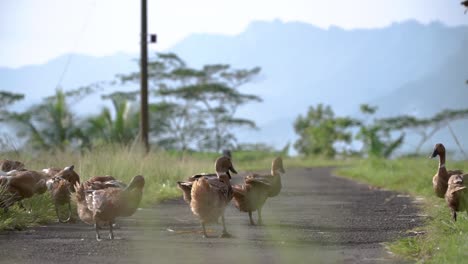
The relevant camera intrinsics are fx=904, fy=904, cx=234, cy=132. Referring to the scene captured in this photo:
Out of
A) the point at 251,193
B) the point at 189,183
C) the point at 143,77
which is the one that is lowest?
the point at 251,193

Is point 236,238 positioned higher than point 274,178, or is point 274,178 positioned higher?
point 274,178

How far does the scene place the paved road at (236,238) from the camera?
9.08 metres

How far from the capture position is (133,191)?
428 inches

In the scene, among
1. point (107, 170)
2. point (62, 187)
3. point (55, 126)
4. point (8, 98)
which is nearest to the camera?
point (62, 187)

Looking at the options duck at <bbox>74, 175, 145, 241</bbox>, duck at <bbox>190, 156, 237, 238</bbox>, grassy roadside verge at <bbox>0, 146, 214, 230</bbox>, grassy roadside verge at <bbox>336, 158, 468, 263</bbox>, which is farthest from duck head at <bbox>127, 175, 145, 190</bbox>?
grassy roadside verge at <bbox>336, 158, 468, 263</bbox>

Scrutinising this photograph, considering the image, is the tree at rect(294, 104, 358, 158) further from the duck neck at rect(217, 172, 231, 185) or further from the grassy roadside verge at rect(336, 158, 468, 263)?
the duck neck at rect(217, 172, 231, 185)

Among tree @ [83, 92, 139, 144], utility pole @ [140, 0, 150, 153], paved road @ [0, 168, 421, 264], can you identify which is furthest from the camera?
tree @ [83, 92, 139, 144]

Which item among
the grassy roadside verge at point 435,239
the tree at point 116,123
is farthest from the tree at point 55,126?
the grassy roadside verge at point 435,239

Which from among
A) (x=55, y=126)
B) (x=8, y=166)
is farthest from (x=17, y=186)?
(x=55, y=126)

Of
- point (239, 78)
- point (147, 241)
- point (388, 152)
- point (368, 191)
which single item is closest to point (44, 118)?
point (388, 152)

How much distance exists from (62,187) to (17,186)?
2.03 feet

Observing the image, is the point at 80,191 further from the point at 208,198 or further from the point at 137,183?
the point at 208,198

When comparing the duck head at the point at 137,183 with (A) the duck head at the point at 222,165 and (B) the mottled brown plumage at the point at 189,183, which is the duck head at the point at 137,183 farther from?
(A) the duck head at the point at 222,165

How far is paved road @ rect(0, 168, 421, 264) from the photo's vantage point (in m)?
9.08
